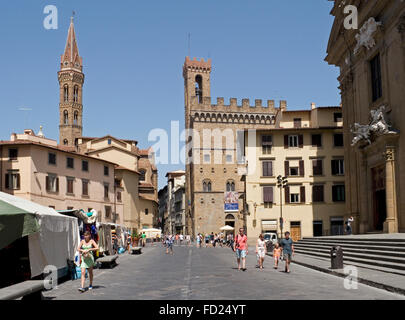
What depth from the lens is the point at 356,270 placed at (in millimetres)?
18062

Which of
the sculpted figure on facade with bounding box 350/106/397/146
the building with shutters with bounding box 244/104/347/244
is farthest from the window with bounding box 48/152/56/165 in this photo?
the sculpted figure on facade with bounding box 350/106/397/146

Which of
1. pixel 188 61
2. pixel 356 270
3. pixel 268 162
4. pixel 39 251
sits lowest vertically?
pixel 356 270

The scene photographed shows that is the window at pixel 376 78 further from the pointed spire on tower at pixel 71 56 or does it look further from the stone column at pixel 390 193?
the pointed spire on tower at pixel 71 56

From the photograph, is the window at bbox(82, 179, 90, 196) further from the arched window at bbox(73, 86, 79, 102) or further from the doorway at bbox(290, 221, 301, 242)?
the arched window at bbox(73, 86, 79, 102)

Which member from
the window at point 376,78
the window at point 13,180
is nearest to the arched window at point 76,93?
the window at point 13,180

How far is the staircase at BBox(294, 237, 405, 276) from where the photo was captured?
18.1m

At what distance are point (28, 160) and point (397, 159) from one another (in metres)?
32.8

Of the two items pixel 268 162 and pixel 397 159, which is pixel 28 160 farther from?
pixel 397 159

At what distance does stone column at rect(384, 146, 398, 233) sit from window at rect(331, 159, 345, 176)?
23774 millimetres

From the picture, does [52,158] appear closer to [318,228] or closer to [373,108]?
[318,228]


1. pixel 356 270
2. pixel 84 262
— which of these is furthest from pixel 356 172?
pixel 84 262

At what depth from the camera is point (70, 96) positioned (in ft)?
390

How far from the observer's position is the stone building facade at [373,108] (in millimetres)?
27297
